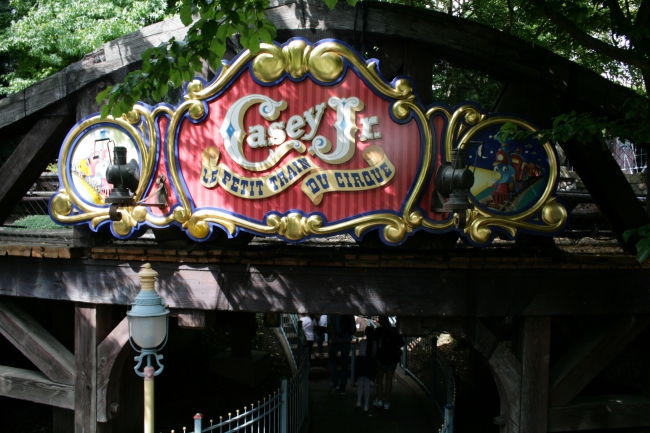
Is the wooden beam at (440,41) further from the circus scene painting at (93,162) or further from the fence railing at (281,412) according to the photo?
the fence railing at (281,412)

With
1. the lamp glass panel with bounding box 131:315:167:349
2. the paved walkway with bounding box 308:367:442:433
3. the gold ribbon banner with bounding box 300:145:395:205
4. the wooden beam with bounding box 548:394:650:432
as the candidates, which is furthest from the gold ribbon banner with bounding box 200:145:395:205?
the paved walkway with bounding box 308:367:442:433

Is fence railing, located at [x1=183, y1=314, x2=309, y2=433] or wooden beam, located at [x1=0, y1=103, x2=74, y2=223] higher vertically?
wooden beam, located at [x1=0, y1=103, x2=74, y2=223]

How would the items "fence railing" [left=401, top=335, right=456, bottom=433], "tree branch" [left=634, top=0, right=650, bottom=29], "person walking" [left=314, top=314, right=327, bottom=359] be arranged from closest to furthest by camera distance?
"tree branch" [left=634, top=0, right=650, bottom=29]
"fence railing" [left=401, top=335, right=456, bottom=433]
"person walking" [left=314, top=314, right=327, bottom=359]

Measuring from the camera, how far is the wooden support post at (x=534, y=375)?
5.74 m

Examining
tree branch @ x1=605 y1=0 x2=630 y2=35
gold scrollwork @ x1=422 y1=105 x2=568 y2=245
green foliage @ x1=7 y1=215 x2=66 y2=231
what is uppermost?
tree branch @ x1=605 y1=0 x2=630 y2=35

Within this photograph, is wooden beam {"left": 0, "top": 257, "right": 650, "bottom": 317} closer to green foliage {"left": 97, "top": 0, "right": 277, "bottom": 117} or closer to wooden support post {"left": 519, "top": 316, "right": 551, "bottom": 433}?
wooden support post {"left": 519, "top": 316, "right": 551, "bottom": 433}

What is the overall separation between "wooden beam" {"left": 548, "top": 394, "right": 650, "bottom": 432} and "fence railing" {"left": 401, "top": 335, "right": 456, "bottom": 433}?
1.09 m

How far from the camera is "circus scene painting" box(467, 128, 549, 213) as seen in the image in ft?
18.1

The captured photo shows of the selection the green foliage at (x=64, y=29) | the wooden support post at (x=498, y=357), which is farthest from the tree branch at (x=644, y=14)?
the green foliage at (x=64, y=29)

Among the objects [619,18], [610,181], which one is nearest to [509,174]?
[610,181]

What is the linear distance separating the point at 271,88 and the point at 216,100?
0.56 meters

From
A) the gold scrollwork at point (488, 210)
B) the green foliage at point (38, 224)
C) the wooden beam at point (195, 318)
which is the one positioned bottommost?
the wooden beam at point (195, 318)

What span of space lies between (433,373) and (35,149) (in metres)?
6.40

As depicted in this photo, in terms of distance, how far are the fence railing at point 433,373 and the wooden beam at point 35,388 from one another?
13.6ft
